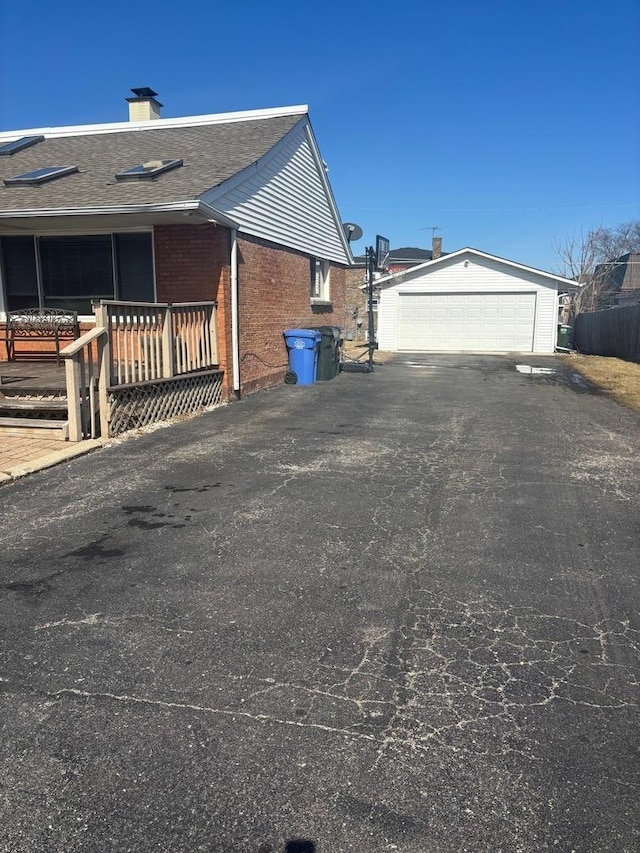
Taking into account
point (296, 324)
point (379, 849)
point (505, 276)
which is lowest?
point (379, 849)

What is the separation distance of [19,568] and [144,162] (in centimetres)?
1000

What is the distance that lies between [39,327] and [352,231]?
42.2 ft

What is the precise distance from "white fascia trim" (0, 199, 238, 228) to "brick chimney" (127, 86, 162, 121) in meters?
8.23

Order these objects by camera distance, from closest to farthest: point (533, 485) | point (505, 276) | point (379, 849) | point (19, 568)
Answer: point (379, 849) < point (19, 568) < point (533, 485) < point (505, 276)

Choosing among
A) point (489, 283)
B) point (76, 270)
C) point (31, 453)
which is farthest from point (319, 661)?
point (489, 283)

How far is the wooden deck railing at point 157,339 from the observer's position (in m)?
8.11

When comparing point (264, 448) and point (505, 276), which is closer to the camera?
point (264, 448)

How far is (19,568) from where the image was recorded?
4117 millimetres

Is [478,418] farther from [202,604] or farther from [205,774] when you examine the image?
[205,774]

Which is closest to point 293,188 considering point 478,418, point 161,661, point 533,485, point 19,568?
point 478,418

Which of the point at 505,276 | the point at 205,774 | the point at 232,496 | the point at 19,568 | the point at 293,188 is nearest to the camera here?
the point at 205,774

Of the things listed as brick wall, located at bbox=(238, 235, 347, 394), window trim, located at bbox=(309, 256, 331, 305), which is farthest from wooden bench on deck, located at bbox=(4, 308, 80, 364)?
window trim, located at bbox=(309, 256, 331, 305)

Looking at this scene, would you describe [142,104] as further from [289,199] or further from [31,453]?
[31,453]

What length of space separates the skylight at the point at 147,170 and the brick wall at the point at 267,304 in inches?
69.1
